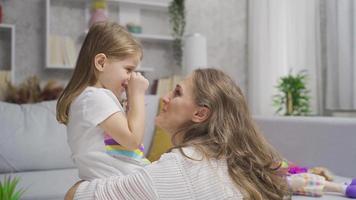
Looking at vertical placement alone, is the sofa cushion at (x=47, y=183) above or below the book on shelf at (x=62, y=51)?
below

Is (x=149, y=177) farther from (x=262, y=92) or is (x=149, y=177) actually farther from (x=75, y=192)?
(x=262, y=92)

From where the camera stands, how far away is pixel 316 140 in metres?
2.17

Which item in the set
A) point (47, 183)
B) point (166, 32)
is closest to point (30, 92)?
point (47, 183)

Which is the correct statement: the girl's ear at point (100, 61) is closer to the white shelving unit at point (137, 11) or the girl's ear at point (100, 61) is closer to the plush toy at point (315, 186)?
the plush toy at point (315, 186)

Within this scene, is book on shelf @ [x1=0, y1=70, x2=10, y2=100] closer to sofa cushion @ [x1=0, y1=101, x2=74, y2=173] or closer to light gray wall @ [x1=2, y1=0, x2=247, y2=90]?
light gray wall @ [x1=2, y1=0, x2=247, y2=90]

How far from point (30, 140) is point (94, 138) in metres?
1.34

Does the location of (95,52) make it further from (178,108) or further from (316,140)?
(316,140)

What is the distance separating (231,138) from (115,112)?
35 cm

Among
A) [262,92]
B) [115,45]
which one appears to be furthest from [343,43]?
[115,45]

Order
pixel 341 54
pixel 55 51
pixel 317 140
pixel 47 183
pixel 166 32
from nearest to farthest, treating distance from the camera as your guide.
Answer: pixel 47 183 < pixel 317 140 < pixel 341 54 < pixel 55 51 < pixel 166 32

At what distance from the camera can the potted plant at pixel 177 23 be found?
365cm

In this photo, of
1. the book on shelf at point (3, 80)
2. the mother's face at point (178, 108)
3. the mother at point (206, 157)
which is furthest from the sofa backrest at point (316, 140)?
the book on shelf at point (3, 80)

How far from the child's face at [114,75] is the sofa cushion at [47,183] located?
814 mm

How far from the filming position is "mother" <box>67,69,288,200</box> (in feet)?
2.93
